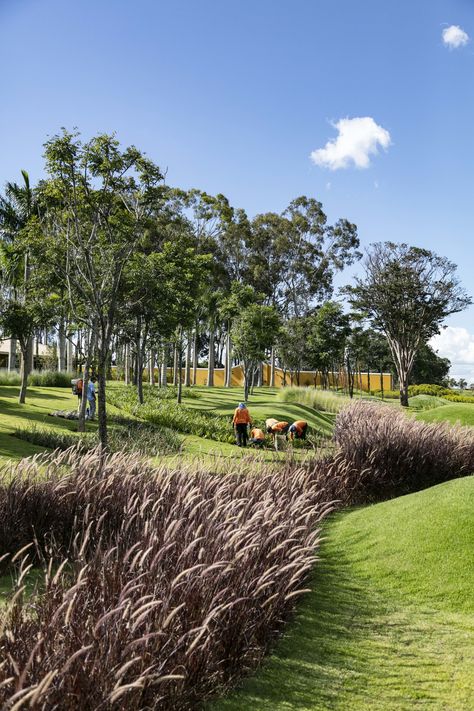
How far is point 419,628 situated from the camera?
4902mm

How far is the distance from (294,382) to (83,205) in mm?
45089

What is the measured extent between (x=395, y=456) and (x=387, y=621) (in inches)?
232

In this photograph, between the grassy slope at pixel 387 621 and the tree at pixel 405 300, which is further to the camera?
the tree at pixel 405 300

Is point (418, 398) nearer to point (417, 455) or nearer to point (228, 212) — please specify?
point (228, 212)

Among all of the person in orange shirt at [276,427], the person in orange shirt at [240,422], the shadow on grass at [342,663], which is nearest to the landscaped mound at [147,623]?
the shadow on grass at [342,663]

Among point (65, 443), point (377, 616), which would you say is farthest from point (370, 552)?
point (65, 443)

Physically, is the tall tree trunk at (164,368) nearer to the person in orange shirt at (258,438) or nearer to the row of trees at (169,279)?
the row of trees at (169,279)

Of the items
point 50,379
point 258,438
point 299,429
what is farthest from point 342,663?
point 50,379

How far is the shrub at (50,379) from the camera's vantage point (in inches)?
1287

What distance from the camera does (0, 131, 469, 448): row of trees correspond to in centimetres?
1577

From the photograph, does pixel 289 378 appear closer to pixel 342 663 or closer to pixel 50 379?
pixel 50 379

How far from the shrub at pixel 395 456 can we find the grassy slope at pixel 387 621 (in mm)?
2202

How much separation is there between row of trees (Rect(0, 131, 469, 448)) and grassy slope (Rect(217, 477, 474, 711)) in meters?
8.43

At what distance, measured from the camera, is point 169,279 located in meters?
22.3
